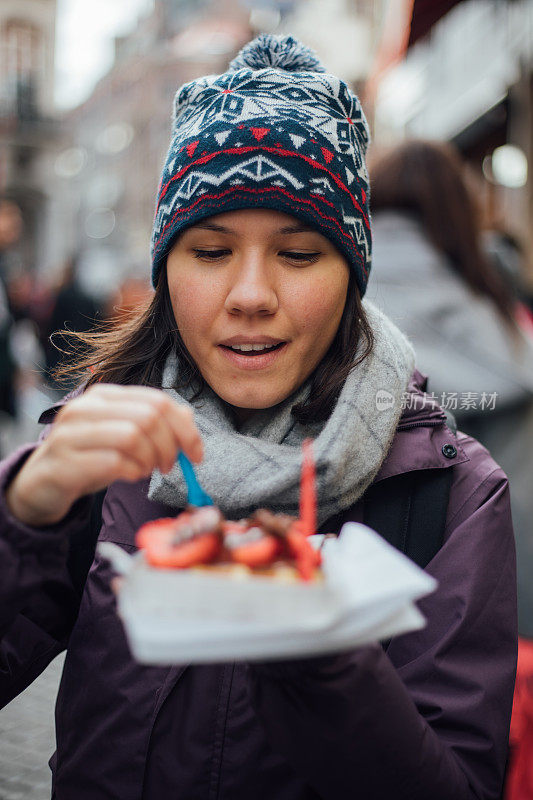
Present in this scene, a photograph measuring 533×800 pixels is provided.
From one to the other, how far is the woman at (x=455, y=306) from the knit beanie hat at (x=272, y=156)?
1.12m

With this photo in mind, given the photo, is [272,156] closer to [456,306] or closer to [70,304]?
[456,306]

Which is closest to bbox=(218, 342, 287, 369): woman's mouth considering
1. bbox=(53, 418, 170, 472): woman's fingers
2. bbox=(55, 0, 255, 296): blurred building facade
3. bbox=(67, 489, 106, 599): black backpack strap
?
bbox=(67, 489, 106, 599): black backpack strap

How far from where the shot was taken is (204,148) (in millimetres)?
1745

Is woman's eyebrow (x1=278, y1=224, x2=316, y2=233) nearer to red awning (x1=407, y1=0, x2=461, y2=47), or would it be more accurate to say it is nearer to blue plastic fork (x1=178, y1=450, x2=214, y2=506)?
blue plastic fork (x1=178, y1=450, x2=214, y2=506)

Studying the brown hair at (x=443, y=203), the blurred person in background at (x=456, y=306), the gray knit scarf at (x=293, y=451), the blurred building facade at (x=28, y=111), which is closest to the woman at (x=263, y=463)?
the gray knit scarf at (x=293, y=451)

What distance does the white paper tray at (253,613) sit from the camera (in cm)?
94

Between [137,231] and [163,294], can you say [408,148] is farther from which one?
[137,231]

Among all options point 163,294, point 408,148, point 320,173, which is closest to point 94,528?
point 163,294

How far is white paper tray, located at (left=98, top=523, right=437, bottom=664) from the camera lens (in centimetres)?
94

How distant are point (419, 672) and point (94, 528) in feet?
2.43

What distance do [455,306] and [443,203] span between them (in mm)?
446

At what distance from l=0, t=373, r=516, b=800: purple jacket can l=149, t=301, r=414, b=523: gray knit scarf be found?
74mm

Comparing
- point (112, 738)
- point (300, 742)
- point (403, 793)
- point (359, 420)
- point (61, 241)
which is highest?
point (359, 420)

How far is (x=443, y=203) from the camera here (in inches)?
129
